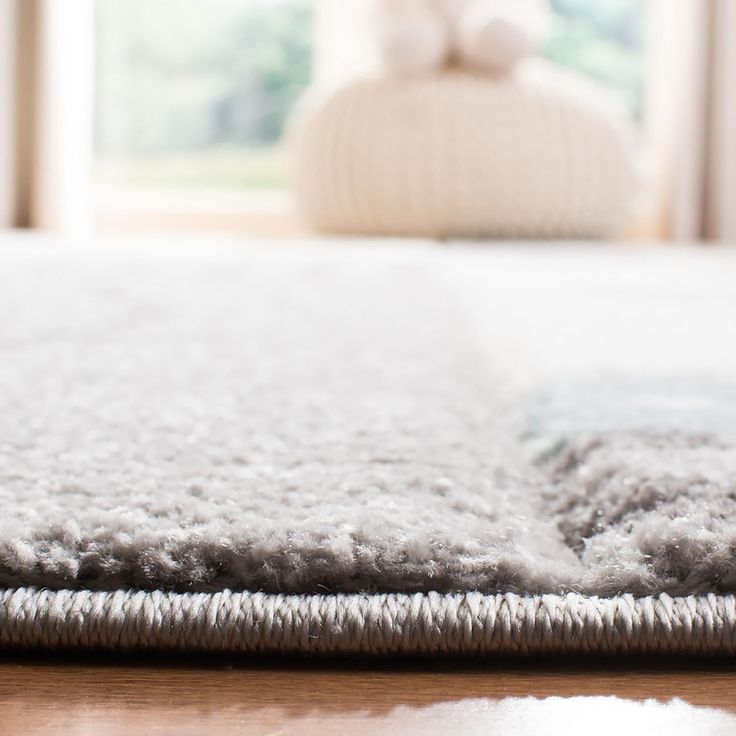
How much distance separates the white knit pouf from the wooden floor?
4.11ft

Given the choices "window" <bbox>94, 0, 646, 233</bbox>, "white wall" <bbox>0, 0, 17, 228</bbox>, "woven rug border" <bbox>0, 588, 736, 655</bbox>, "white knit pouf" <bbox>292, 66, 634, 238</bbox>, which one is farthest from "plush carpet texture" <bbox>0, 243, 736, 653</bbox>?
"window" <bbox>94, 0, 646, 233</bbox>

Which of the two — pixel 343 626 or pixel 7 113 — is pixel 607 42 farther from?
pixel 343 626

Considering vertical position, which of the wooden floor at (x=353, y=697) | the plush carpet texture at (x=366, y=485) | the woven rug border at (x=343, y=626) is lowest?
the wooden floor at (x=353, y=697)

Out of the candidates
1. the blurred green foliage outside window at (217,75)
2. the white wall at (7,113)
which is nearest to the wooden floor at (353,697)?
the white wall at (7,113)

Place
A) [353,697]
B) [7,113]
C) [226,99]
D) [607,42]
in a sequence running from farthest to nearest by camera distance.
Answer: [226,99], [607,42], [7,113], [353,697]

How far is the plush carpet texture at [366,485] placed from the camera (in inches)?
9.3

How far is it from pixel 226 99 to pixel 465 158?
112 centimetres

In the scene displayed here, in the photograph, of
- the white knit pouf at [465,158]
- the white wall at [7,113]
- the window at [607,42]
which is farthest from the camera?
the window at [607,42]

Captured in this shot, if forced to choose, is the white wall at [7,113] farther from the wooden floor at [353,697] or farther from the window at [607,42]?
the wooden floor at [353,697]

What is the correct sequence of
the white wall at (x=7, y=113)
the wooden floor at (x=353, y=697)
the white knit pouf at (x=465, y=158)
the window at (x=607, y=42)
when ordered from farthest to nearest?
the window at (x=607, y=42) < the white wall at (x=7, y=113) < the white knit pouf at (x=465, y=158) < the wooden floor at (x=353, y=697)

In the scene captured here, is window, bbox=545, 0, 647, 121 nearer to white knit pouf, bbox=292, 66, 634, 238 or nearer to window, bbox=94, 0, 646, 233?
window, bbox=94, 0, 646, 233

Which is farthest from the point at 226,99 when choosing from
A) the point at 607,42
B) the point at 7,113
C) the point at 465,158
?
the point at 465,158

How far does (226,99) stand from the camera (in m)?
2.33

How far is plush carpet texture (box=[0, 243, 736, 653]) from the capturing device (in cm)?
24
